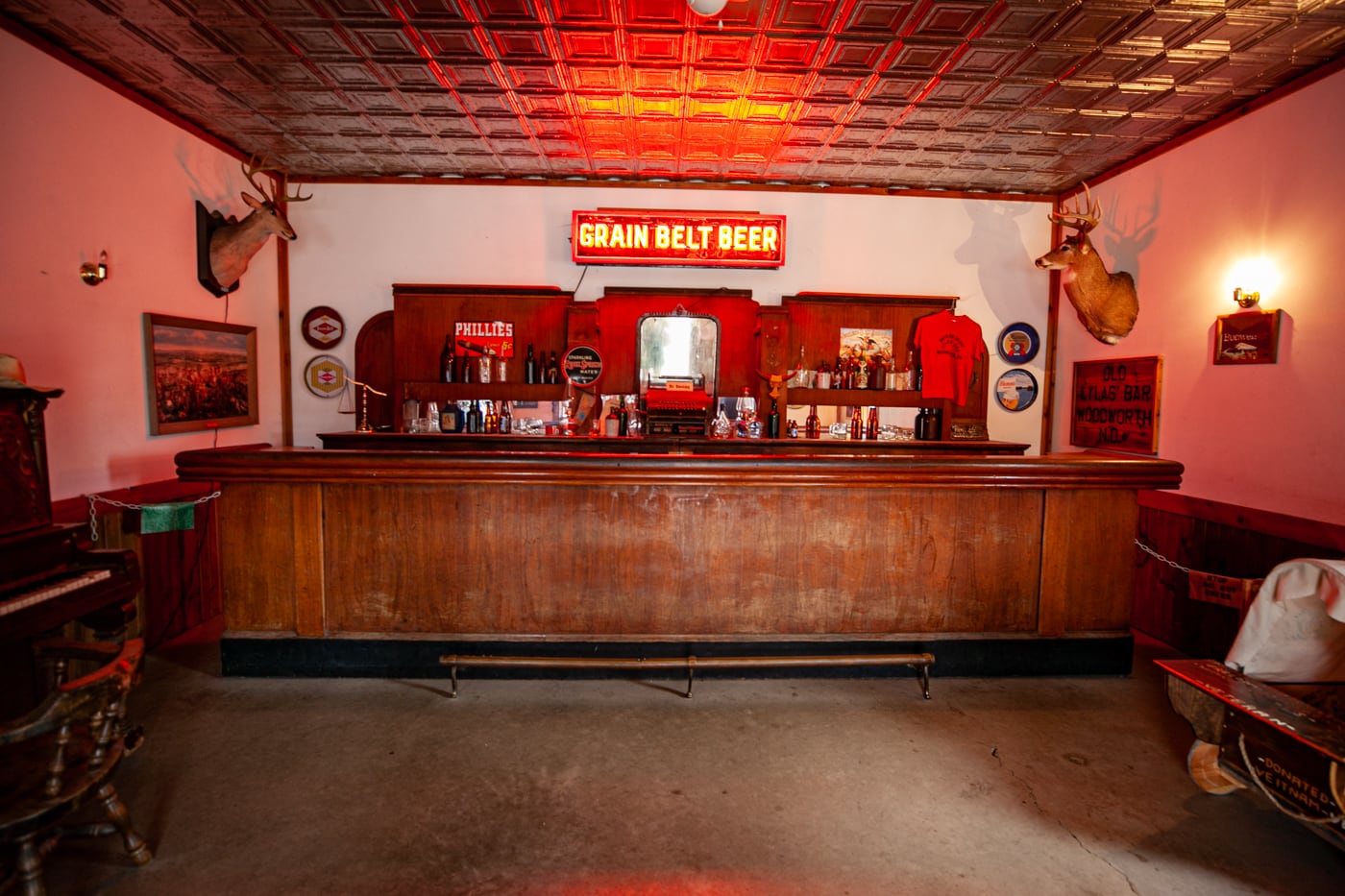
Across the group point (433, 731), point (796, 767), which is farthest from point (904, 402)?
point (433, 731)

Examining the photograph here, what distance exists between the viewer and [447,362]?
6473 millimetres

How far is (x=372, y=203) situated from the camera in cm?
661

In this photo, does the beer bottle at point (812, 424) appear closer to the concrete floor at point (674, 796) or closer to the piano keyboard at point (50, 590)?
the concrete floor at point (674, 796)

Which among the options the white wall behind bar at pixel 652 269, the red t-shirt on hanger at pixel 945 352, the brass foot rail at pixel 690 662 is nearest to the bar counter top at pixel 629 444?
the red t-shirt on hanger at pixel 945 352

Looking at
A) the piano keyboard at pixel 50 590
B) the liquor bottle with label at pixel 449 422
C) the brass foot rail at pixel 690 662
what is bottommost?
the brass foot rail at pixel 690 662

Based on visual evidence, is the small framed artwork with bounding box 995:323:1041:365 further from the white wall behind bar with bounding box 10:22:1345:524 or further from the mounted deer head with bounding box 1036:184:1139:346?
the mounted deer head with bounding box 1036:184:1139:346

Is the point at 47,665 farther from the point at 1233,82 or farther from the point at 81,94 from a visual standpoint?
the point at 1233,82

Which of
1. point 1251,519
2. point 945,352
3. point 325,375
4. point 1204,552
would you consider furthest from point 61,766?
point 945,352

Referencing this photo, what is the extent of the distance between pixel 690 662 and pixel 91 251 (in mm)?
4734

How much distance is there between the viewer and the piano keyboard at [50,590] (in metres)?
2.51

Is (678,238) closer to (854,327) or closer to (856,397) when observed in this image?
(854,327)

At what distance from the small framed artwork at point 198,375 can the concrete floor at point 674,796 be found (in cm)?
227

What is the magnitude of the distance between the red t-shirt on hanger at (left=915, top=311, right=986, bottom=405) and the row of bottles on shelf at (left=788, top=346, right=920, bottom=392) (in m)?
0.14

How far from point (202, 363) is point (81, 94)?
80.2 inches
